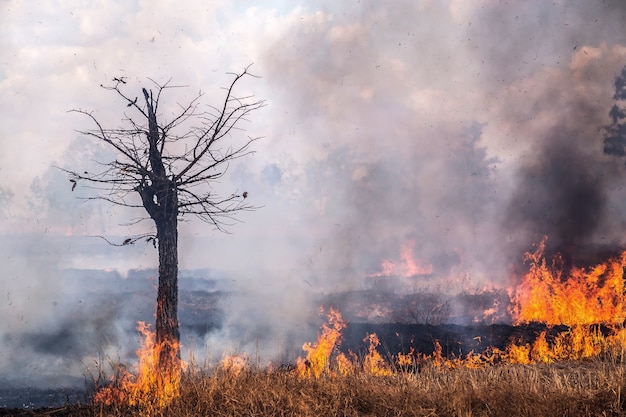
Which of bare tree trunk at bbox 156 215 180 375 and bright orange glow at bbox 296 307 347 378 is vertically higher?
bare tree trunk at bbox 156 215 180 375

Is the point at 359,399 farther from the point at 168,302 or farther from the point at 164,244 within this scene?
the point at 164,244

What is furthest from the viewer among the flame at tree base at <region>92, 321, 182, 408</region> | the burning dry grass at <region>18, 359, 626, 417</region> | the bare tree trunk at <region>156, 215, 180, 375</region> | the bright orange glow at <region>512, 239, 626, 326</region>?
the bright orange glow at <region>512, 239, 626, 326</region>

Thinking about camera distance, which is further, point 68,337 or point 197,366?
point 68,337

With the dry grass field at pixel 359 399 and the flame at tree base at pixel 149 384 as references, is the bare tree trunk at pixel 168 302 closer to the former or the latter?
the flame at tree base at pixel 149 384

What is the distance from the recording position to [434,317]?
61.9ft

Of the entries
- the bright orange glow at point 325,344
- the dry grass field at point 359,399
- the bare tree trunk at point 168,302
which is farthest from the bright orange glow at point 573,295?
the bare tree trunk at point 168,302

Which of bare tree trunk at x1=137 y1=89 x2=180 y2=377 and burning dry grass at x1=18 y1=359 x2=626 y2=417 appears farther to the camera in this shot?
bare tree trunk at x1=137 y1=89 x2=180 y2=377

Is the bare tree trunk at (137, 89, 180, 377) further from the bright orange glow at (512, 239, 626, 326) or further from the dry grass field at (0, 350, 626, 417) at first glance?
the bright orange glow at (512, 239, 626, 326)

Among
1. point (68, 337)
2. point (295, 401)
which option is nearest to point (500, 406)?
point (295, 401)

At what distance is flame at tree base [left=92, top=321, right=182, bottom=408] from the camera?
8625mm

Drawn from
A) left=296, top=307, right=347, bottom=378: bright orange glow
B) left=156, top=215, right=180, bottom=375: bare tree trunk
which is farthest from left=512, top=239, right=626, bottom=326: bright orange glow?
left=156, top=215, right=180, bottom=375: bare tree trunk

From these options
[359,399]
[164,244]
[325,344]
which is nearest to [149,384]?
[164,244]

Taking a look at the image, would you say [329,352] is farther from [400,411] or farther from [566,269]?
[566,269]

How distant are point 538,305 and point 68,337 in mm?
15666
